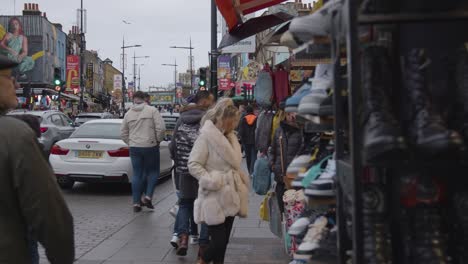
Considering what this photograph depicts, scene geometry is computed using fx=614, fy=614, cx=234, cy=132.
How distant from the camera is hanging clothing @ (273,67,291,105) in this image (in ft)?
20.1

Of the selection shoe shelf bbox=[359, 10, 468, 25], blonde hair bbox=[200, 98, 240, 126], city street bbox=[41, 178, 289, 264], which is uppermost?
shoe shelf bbox=[359, 10, 468, 25]

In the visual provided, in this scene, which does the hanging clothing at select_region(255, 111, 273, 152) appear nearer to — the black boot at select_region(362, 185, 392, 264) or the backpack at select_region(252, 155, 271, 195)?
the backpack at select_region(252, 155, 271, 195)

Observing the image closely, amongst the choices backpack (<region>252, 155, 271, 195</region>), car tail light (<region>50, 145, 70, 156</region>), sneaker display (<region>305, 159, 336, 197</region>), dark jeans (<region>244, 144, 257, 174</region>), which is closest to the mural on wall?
dark jeans (<region>244, 144, 257, 174</region>)

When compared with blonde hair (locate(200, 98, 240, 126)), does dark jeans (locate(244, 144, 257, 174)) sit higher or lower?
lower

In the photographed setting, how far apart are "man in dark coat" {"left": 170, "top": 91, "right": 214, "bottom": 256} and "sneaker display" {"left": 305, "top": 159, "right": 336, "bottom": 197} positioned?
4176 mm

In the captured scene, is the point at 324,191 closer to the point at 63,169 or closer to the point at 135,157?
the point at 135,157

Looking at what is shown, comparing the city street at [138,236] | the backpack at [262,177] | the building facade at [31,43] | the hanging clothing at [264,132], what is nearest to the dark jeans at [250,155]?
the city street at [138,236]

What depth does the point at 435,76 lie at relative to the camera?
2.30 m

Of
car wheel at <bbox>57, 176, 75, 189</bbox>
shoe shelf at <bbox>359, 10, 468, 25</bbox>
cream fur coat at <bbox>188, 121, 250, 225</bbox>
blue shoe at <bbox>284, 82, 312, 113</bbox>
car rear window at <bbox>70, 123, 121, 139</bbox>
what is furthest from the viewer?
car rear window at <bbox>70, 123, 121, 139</bbox>

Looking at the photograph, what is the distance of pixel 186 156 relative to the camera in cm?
695

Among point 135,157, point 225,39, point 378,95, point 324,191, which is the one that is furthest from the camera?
point 135,157

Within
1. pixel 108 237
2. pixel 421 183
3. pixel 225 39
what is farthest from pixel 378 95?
pixel 108 237

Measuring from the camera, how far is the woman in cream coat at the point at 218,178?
543cm

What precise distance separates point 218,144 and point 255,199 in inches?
235
